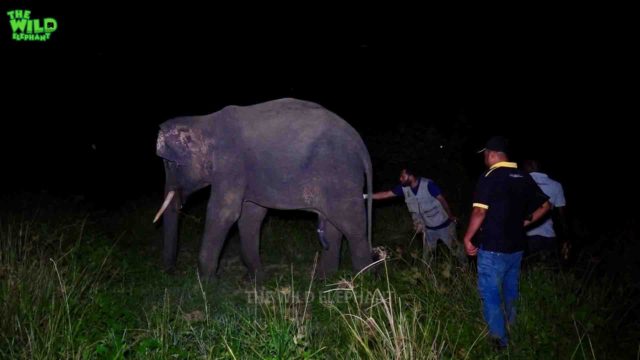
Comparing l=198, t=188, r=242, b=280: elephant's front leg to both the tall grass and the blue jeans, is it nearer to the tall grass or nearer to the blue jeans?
the tall grass

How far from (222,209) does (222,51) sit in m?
15.5

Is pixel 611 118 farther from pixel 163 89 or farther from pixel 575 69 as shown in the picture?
pixel 163 89

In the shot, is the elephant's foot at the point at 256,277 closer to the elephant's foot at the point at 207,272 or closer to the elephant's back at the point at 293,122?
the elephant's foot at the point at 207,272

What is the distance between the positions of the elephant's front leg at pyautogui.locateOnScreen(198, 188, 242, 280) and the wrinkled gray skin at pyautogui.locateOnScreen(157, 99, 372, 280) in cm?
1

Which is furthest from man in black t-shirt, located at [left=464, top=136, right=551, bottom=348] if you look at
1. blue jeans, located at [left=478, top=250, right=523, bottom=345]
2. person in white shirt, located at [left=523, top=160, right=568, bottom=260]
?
person in white shirt, located at [left=523, top=160, right=568, bottom=260]

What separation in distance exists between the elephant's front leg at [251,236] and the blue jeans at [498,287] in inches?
158

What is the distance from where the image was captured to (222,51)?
862 inches

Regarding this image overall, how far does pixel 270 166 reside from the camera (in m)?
7.55

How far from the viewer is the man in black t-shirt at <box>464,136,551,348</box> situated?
463 centimetres

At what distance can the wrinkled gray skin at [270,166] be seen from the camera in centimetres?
747

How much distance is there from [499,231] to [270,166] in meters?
3.57

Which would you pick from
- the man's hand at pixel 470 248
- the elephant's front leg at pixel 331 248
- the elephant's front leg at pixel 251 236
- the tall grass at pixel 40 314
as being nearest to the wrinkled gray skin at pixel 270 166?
the elephant's front leg at pixel 331 248

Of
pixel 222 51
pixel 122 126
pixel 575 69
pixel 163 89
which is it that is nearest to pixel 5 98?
pixel 122 126

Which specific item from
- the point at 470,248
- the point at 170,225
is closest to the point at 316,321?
the point at 470,248
